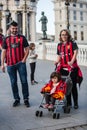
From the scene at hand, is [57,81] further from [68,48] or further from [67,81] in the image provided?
[68,48]

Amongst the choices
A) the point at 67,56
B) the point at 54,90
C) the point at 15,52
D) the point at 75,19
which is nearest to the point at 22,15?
the point at 75,19

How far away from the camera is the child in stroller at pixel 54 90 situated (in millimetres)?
7695

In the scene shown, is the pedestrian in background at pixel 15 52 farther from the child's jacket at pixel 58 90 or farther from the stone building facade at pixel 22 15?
the stone building facade at pixel 22 15

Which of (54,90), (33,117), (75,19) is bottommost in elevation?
(33,117)

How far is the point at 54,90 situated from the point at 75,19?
99.5 meters

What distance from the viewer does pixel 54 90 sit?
777cm

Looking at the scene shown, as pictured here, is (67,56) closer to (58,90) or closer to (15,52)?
(58,90)

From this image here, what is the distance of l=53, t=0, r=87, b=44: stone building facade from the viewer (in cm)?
10179

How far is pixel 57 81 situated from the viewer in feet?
25.8

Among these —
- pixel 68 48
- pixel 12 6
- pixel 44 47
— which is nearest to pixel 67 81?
pixel 68 48

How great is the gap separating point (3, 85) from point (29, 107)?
12.0ft

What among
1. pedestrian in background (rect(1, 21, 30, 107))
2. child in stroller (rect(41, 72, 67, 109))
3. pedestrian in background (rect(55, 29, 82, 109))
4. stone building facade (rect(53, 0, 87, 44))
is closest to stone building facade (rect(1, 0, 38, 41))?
stone building facade (rect(53, 0, 87, 44))

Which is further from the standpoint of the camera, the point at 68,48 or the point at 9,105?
the point at 9,105

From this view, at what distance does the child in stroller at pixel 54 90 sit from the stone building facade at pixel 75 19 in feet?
305
